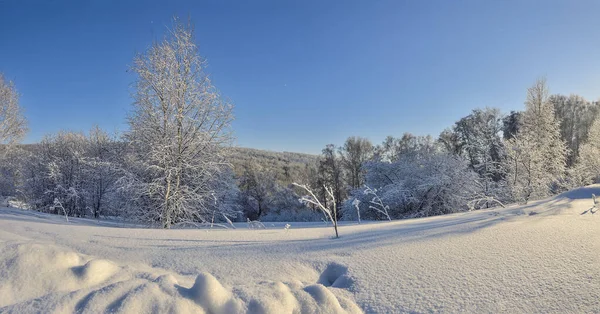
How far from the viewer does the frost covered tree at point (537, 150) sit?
12.4m

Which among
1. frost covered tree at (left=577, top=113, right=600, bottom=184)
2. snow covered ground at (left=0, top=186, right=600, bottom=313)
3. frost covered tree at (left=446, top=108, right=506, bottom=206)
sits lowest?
snow covered ground at (left=0, top=186, right=600, bottom=313)

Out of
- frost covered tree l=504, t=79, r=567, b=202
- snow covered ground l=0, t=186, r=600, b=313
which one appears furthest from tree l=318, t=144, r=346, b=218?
snow covered ground l=0, t=186, r=600, b=313

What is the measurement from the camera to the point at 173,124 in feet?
25.7

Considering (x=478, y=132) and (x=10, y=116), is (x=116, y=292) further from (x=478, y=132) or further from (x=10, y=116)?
(x=478, y=132)

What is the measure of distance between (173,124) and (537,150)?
52.4 feet

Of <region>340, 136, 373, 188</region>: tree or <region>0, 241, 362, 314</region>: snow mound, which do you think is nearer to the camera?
<region>0, 241, 362, 314</region>: snow mound

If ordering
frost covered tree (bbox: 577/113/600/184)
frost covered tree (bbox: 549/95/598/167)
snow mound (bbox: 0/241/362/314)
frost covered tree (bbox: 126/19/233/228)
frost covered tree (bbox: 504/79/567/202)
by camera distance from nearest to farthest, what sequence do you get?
snow mound (bbox: 0/241/362/314) < frost covered tree (bbox: 126/19/233/228) < frost covered tree (bbox: 504/79/567/202) < frost covered tree (bbox: 577/113/600/184) < frost covered tree (bbox: 549/95/598/167)

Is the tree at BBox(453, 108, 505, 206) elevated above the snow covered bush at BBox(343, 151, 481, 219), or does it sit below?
above

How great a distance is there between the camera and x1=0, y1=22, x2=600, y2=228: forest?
25.5 feet

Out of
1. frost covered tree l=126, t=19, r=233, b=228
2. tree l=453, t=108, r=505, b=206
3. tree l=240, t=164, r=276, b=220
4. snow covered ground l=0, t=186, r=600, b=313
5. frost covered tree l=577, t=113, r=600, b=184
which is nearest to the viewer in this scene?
snow covered ground l=0, t=186, r=600, b=313

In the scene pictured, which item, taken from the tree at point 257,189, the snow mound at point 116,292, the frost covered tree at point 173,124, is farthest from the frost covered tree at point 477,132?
the snow mound at point 116,292

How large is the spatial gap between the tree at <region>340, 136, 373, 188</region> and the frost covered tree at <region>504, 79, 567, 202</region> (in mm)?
14479

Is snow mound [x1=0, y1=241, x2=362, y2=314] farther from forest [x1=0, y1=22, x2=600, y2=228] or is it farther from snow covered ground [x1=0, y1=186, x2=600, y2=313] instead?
forest [x1=0, y1=22, x2=600, y2=228]

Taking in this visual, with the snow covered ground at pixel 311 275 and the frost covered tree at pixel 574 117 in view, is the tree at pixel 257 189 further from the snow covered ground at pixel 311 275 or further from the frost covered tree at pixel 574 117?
the frost covered tree at pixel 574 117
